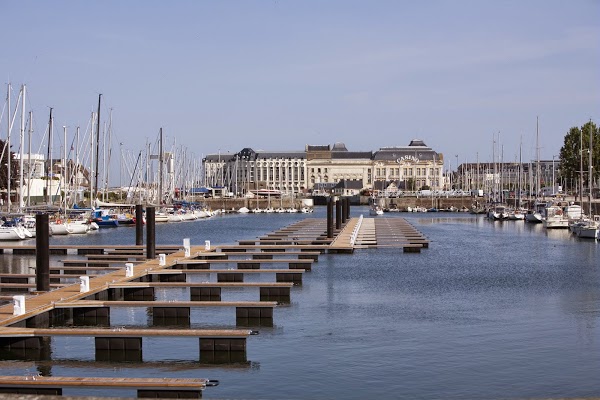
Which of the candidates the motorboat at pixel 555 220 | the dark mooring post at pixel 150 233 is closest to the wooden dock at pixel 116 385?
the dark mooring post at pixel 150 233

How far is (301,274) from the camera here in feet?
141

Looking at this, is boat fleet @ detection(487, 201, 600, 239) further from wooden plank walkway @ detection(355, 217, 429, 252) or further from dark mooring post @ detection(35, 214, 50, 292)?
dark mooring post @ detection(35, 214, 50, 292)

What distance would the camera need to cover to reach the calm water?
22297 mm

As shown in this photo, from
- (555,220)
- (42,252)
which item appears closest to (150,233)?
(42,252)

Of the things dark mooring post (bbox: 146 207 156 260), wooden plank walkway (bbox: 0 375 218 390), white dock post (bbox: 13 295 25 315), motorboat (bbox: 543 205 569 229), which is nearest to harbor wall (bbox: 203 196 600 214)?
motorboat (bbox: 543 205 569 229)

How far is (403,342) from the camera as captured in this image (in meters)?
27.3

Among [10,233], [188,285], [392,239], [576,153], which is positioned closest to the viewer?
[188,285]

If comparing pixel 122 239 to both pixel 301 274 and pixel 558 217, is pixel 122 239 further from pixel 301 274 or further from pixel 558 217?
pixel 558 217

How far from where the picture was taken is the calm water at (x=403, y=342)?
2230 cm

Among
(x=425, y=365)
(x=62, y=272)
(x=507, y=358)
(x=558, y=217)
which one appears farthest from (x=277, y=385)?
(x=558, y=217)

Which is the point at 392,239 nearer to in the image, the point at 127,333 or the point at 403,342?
the point at 403,342

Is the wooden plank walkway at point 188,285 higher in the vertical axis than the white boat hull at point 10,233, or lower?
lower

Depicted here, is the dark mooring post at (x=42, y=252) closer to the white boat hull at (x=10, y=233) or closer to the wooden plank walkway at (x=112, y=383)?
the wooden plank walkway at (x=112, y=383)

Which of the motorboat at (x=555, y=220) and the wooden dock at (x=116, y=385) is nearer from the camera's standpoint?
the wooden dock at (x=116, y=385)
